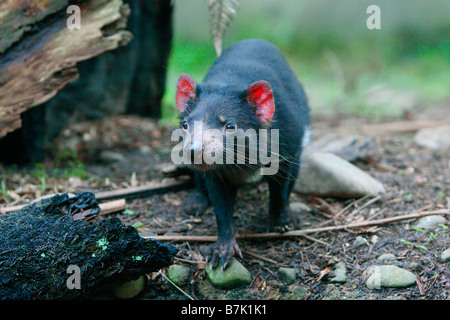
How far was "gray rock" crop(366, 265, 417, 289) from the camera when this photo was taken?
2.88m

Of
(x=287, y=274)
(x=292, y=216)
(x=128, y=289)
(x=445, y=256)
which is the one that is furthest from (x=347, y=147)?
(x=128, y=289)

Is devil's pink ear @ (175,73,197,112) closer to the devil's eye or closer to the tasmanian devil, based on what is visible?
the tasmanian devil

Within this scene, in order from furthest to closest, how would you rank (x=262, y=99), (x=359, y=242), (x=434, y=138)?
(x=434, y=138) → (x=359, y=242) → (x=262, y=99)

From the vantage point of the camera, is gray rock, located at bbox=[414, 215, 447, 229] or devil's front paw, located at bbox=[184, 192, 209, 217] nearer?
gray rock, located at bbox=[414, 215, 447, 229]

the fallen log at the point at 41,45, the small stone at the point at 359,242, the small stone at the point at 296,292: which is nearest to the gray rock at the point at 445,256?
the small stone at the point at 359,242

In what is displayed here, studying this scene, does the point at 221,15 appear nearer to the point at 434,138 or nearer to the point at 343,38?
the point at 434,138

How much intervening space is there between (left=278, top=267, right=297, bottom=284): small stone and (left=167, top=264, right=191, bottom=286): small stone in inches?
26.9

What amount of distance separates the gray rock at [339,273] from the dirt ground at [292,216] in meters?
0.04

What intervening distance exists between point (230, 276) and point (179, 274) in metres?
0.37

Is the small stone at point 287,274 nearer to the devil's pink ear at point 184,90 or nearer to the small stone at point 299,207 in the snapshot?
the small stone at point 299,207

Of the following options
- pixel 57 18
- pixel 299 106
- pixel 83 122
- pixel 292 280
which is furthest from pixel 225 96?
pixel 83 122

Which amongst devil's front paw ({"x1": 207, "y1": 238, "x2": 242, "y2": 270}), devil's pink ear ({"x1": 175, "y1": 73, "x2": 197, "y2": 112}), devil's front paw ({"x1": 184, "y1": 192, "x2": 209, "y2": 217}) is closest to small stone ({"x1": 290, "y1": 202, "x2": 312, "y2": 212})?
devil's front paw ({"x1": 184, "y1": 192, "x2": 209, "y2": 217})

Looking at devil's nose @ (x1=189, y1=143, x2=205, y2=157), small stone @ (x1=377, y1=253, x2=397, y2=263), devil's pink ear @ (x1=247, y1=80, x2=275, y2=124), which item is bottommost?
small stone @ (x1=377, y1=253, x2=397, y2=263)

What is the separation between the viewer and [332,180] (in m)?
4.19
